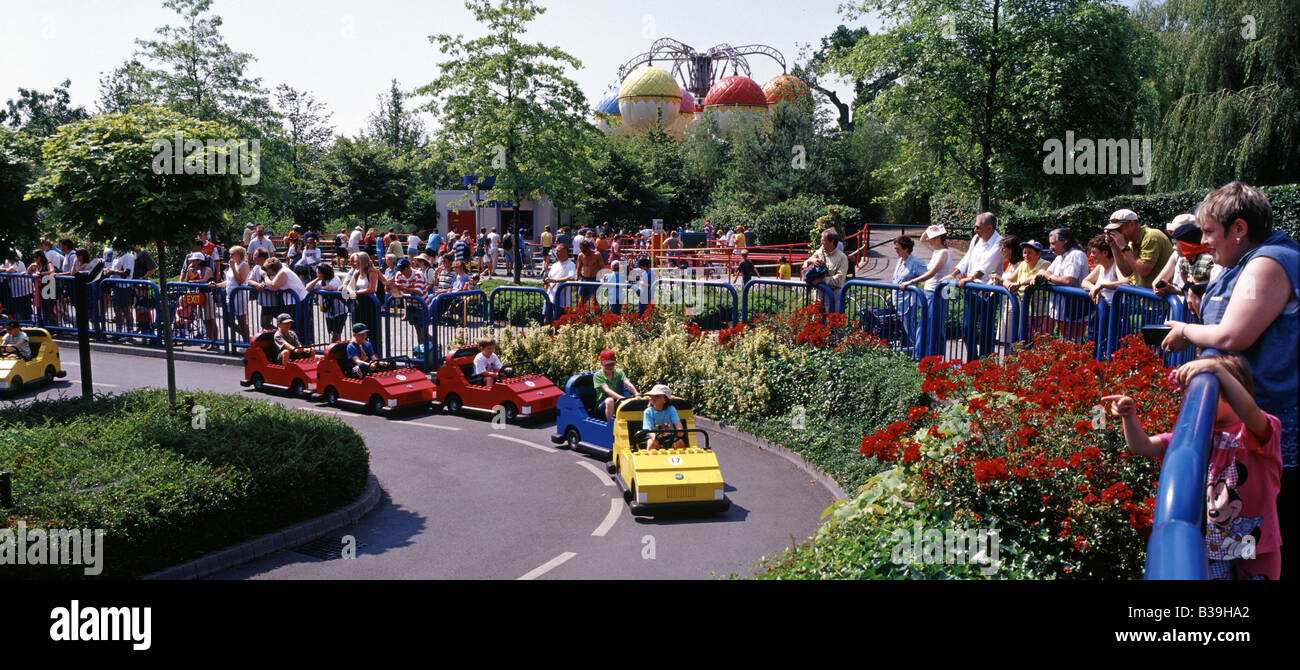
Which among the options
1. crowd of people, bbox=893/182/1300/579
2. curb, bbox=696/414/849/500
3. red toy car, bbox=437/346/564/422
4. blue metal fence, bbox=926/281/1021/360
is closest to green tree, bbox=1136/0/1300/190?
blue metal fence, bbox=926/281/1021/360

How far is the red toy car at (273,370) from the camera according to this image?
14.3m

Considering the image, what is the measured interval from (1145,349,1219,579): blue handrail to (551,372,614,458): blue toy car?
8.88 meters

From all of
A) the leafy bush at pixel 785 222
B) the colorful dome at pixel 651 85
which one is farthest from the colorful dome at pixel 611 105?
the leafy bush at pixel 785 222

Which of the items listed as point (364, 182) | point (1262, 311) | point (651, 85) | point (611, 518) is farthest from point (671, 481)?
point (651, 85)

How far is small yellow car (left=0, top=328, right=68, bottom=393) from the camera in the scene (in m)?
14.5

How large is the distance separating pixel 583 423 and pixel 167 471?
4778 millimetres

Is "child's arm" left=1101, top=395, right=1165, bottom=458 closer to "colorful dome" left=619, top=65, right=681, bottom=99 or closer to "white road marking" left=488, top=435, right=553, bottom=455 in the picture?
"white road marking" left=488, top=435, right=553, bottom=455

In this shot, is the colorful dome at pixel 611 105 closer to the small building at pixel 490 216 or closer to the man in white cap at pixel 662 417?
the small building at pixel 490 216

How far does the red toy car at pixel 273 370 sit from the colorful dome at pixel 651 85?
186ft

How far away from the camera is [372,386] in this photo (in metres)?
13.3

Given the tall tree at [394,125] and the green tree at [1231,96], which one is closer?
the green tree at [1231,96]

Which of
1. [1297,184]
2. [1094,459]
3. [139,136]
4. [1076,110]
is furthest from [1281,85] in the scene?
[139,136]

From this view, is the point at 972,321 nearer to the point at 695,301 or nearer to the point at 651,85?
the point at 695,301
